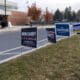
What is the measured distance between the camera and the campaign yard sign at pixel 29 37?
11.7 meters

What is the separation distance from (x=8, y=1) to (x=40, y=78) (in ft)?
337

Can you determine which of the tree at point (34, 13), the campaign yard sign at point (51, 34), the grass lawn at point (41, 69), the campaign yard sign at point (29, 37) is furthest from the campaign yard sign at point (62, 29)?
the tree at point (34, 13)

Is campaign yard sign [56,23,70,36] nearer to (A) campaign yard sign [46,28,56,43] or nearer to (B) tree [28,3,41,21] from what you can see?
(A) campaign yard sign [46,28,56,43]

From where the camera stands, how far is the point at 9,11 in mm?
102875

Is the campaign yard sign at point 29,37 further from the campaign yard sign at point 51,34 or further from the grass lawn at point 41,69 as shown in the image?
the campaign yard sign at point 51,34

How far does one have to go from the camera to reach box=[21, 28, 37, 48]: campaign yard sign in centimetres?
1173

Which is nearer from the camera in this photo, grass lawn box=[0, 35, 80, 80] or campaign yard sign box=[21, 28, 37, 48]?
grass lawn box=[0, 35, 80, 80]

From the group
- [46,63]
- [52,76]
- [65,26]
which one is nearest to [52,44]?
[65,26]

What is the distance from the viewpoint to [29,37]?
11.9 metres

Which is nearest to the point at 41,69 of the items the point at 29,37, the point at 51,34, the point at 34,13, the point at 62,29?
the point at 29,37

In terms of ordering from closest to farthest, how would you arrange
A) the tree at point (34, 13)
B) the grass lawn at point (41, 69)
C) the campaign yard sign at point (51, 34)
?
the grass lawn at point (41, 69) → the campaign yard sign at point (51, 34) → the tree at point (34, 13)

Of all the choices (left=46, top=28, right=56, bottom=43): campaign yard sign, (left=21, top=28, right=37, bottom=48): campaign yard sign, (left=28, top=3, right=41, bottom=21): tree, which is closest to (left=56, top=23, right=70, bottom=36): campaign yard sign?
(left=46, top=28, right=56, bottom=43): campaign yard sign

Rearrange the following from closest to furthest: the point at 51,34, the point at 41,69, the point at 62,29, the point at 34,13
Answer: the point at 41,69 → the point at 51,34 → the point at 62,29 → the point at 34,13

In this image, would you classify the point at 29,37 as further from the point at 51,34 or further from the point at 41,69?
the point at 51,34
